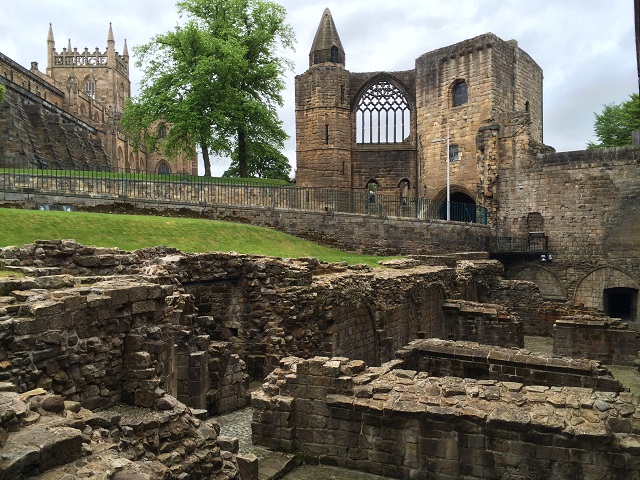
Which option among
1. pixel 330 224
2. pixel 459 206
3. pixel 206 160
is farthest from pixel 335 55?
pixel 330 224

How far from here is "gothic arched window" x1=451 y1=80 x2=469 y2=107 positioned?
34969mm

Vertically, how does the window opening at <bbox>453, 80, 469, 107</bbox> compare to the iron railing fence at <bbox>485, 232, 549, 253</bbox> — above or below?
above

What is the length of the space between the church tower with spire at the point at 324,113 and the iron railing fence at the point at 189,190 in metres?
7.20

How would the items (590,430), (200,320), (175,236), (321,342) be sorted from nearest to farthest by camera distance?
(590,430), (200,320), (321,342), (175,236)

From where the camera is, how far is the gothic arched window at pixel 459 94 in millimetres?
34969

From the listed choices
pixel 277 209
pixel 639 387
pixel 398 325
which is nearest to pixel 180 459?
pixel 398 325

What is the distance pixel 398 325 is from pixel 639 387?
22.2ft

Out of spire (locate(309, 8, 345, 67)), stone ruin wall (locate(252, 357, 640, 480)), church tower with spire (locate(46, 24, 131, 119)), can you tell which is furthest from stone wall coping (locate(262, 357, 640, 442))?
church tower with spire (locate(46, 24, 131, 119))

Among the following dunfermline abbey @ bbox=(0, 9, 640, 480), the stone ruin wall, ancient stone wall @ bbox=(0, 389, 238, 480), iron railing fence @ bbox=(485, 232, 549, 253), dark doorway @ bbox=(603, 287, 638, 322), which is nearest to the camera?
ancient stone wall @ bbox=(0, 389, 238, 480)

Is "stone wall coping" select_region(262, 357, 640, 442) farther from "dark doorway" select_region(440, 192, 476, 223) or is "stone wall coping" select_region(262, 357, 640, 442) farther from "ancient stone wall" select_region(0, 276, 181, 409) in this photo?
"dark doorway" select_region(440, 192, 476, 223)

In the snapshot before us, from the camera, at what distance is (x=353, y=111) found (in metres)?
38.8

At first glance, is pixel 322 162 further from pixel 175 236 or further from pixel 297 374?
pixel 297 374

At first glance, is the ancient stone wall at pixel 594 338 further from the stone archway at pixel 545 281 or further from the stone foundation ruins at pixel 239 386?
the stone archway at pixel 545 281

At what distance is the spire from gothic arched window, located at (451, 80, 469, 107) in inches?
308
